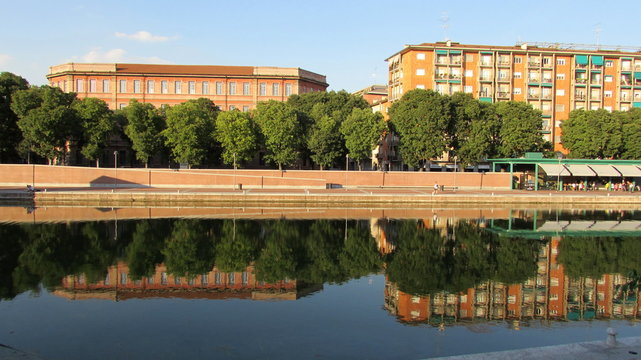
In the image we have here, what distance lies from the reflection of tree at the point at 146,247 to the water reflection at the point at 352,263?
52mm

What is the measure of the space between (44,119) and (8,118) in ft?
18.6

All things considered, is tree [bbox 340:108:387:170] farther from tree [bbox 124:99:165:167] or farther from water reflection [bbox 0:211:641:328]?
water reflection [bbox 0:211:641:328]

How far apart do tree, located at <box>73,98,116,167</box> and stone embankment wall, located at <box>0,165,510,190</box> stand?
157 inches

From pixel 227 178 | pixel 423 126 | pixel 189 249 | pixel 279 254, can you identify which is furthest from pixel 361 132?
pixel 189 249

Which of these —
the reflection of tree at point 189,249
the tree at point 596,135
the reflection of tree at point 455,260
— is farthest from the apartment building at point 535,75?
the reflection of tree at point 189,249

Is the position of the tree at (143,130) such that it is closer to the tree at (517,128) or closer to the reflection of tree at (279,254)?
the reflection of tree at (279,254)

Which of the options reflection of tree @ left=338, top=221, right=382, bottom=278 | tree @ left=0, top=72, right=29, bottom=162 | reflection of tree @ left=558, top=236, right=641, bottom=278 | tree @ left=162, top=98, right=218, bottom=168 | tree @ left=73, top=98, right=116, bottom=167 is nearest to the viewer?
reflection of tree @ left=338, top=221, right=382, bottom=278

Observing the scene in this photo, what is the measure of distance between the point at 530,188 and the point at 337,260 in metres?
36.2

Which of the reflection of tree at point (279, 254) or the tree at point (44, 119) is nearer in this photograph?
the reflection of tree at point (279, 254)

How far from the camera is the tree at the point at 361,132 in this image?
167 ft

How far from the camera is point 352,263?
20.6m

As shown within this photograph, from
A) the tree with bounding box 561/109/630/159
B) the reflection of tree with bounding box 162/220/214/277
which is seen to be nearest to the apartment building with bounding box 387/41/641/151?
the tree with bounding box 561/109/630/159

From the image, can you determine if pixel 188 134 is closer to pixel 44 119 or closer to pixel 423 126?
pixel 44 119

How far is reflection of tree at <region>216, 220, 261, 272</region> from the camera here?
19891mm
